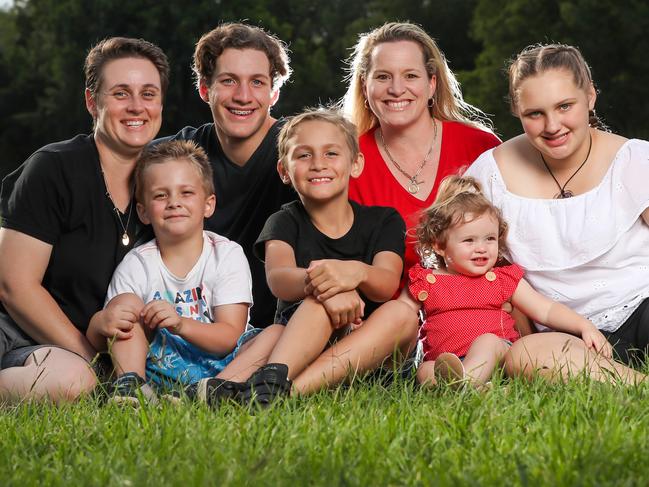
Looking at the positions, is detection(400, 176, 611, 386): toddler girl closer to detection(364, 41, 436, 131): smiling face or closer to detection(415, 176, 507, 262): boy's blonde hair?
detection(415, 176, 507, 262): boy's blonde hair

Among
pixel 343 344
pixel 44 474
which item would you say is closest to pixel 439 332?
pixel 343 344

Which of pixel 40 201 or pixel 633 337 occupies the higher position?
pixel 40 201

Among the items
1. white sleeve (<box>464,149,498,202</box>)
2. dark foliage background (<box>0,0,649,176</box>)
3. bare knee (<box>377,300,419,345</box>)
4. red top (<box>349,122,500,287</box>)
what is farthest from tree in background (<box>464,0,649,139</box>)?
bare knee (<box>377,300,419,345</box>)

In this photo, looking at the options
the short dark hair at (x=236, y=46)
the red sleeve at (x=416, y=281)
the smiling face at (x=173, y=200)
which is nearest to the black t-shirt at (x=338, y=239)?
the red sleeve at (x=416, y=281)

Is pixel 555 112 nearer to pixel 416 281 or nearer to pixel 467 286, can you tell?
pixel 467 286

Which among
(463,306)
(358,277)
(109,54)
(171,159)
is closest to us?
(358,277)

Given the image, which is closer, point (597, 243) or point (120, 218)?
point (597, 243)

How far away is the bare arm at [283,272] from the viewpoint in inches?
192

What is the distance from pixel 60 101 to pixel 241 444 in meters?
40.3

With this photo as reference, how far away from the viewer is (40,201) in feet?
17.1

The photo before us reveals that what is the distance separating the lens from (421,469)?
3.19 meters

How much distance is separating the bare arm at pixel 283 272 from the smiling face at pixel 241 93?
0.88 metres

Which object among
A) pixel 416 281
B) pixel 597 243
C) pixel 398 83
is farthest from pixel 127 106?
pixel 597 243

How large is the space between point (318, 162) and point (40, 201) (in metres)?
1.36
